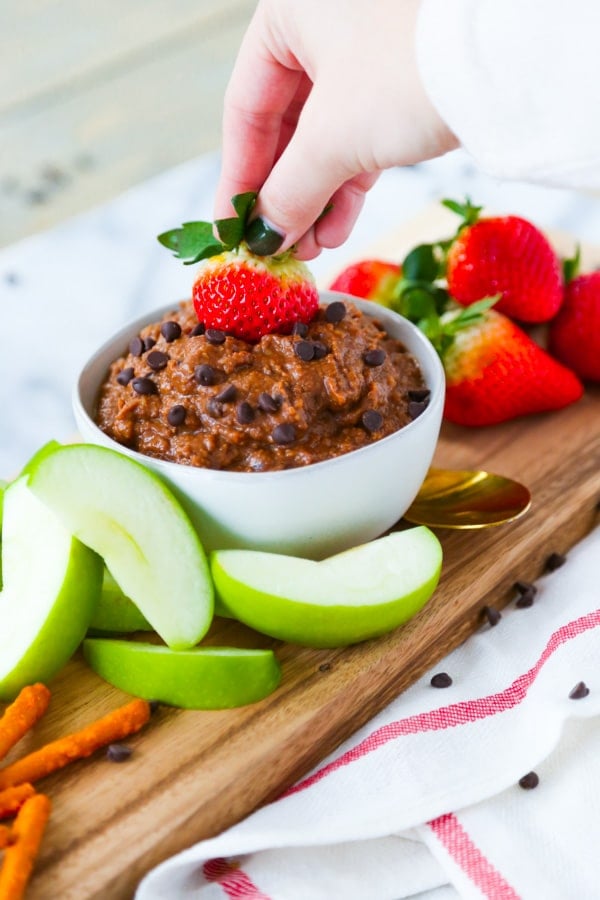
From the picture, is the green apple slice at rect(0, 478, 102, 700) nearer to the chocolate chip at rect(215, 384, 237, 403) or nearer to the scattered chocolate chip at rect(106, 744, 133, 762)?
the scattered chocolate chip at rect(106, 744, 133, 762)

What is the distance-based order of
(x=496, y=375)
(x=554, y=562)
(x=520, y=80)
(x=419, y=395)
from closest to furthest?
1. (x=520, y=80)
2. (x=419, y=395)
3. (x=554, y=562)
4. (x=496, y=375)

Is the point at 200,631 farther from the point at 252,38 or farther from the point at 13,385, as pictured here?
the point at 13,385

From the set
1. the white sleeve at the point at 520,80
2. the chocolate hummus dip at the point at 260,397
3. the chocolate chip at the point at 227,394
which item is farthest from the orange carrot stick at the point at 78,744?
the white sleeve at the point at 520,80

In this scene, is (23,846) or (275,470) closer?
(23,846)

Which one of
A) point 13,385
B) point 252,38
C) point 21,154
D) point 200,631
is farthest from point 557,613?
point 21,154

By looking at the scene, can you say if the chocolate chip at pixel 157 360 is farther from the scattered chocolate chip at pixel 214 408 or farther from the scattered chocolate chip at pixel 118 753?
the scattered chocolate chip at pixel 118 753

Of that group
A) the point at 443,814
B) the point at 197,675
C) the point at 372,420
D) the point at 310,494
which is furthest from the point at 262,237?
the point at 443,814

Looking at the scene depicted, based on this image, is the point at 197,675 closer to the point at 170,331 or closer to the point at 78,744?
the point at 78,744
